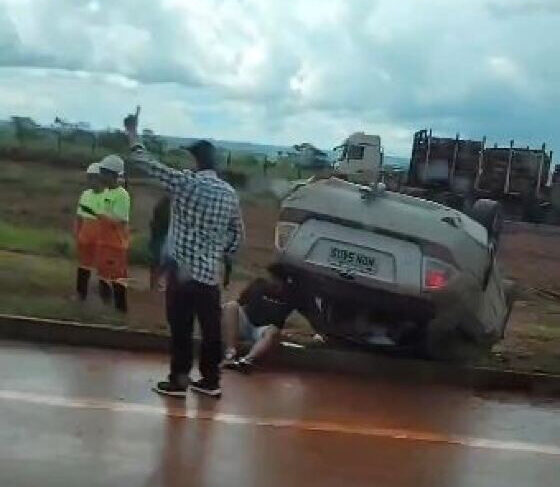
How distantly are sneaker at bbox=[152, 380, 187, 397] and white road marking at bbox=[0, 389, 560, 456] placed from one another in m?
0.31

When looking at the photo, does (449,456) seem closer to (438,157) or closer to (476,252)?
(476,252)

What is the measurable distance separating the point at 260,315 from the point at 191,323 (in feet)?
4.48

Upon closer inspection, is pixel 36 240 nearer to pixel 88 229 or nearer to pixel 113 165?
pixel 88 229

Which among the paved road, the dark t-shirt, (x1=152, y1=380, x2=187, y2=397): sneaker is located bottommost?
the paved road

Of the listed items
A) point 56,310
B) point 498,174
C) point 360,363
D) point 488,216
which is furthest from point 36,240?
point 498,174

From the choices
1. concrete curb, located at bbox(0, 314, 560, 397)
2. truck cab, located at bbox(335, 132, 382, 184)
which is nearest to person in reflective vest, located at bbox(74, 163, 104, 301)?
concrete curb, located at bbox(0, 314, 560, 397)

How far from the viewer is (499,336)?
948 cm

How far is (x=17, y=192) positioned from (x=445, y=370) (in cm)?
1021

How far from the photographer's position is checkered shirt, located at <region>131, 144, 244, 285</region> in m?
7.48

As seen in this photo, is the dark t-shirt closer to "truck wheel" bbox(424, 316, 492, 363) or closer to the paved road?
the paved road

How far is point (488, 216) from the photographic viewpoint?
10.2 m

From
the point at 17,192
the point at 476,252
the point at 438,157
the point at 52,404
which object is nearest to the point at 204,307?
the point at 52,404

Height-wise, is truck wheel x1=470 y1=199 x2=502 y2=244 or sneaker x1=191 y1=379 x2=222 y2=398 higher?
truck wheel x1=470 y1=199 x2=502 y2=244

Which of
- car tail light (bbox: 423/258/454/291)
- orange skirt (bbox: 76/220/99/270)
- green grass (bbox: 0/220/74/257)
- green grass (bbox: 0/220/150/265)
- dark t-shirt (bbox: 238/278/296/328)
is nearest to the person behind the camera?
car tail light (bbox: 423/258/454/291)
